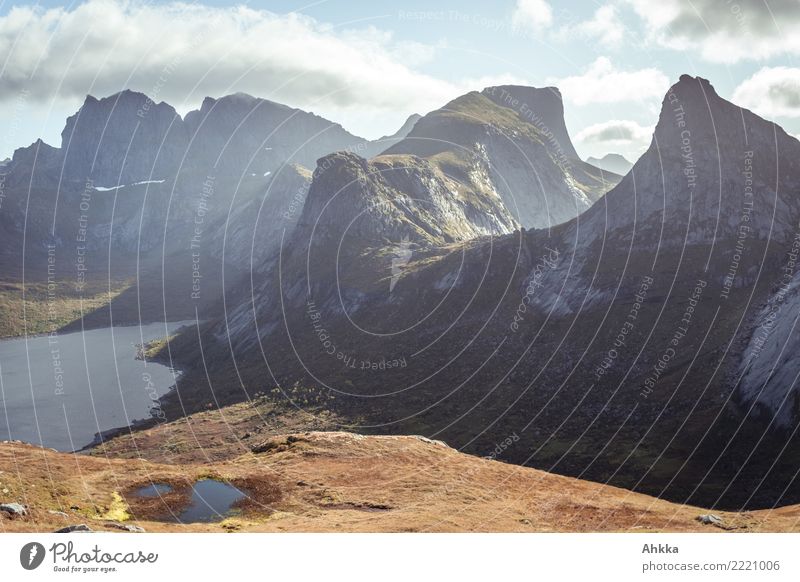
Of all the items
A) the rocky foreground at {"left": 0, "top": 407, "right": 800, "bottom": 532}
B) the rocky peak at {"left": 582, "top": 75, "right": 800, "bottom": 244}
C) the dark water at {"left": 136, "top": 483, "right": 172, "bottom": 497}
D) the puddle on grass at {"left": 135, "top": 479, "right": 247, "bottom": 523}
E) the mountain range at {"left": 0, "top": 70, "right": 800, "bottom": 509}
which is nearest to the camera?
the rocky foreground at {"left": 0, "top": 407, "right": 800, "bottom": 532}

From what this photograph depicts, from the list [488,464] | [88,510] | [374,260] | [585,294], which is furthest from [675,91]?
[88,510]

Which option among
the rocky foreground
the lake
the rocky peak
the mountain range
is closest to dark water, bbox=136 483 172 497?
the rocky foreground

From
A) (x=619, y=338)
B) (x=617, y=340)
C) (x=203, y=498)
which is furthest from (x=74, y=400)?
(x=619, y=338)

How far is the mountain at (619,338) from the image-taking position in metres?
75.5

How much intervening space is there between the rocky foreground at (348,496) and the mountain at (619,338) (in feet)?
50.8

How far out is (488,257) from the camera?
155625mm

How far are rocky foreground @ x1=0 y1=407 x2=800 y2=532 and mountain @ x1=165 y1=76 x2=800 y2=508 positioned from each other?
15494 millimetres

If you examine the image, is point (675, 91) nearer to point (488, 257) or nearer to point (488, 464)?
point (488, 257)

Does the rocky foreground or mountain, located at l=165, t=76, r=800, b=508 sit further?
mountain, located at l=165, t=76, r=800, b=508

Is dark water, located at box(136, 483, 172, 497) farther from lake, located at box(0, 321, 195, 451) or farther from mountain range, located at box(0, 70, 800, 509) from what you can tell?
lake, located at box(0, 321, 195, 451)

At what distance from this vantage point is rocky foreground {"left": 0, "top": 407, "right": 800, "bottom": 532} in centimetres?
4472

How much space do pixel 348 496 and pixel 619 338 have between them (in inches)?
2941

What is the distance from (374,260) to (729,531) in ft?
496

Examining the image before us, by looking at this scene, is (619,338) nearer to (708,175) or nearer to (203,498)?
(708,175)
